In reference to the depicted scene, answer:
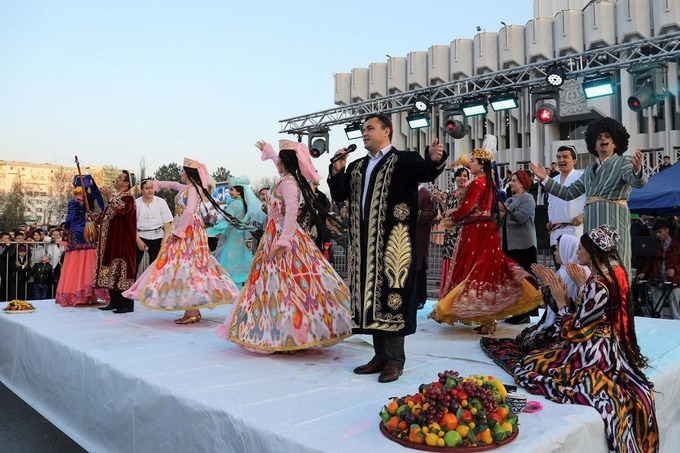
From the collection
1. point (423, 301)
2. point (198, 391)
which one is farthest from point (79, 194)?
point (198, 391)

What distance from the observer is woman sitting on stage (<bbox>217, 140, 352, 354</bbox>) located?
3.80m

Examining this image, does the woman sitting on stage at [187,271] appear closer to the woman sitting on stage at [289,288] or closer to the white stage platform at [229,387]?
Answer: the white stage platform at [229,387]

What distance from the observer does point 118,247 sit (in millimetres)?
6281

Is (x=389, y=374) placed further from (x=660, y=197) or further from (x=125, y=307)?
(x=660, y=197)

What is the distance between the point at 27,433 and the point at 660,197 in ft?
26.7

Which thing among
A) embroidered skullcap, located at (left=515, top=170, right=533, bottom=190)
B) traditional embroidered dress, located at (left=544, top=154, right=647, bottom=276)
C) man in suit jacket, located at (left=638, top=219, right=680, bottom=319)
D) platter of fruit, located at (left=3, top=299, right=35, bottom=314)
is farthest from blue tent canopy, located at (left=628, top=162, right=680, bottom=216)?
platter of fruit, located at (left=3, top=299, right=35, bottom=314)

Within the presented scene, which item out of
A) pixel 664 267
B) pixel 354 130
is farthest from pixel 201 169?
pixel 354 130

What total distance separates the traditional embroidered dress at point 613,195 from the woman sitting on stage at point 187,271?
9.85 ft

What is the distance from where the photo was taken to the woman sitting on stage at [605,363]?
2.69 meters

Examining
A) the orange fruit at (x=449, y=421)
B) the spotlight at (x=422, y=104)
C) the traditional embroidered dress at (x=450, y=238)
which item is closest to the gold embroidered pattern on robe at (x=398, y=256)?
the orange fruit at (x=449, y=421)

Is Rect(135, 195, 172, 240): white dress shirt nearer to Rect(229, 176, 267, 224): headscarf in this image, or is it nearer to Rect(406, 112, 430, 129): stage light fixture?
Rect(229, 176, 267, 224): headscarf

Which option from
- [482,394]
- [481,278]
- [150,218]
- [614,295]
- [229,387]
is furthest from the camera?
[150,218]

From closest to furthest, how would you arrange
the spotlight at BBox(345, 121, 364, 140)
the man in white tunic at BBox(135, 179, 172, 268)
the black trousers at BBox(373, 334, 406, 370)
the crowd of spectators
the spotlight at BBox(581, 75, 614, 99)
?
the black trousers at BBox(373, 334, 406, 370), the man in white tunic at BBox(135, 179, 172, 268), the crowd of spectators, the spotlight at BBox(581, 75, 614, 99), the spotlight at BBox(345, 121, 364, 140)

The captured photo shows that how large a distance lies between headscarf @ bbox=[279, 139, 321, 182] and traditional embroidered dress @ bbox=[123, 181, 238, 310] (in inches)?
61.8
